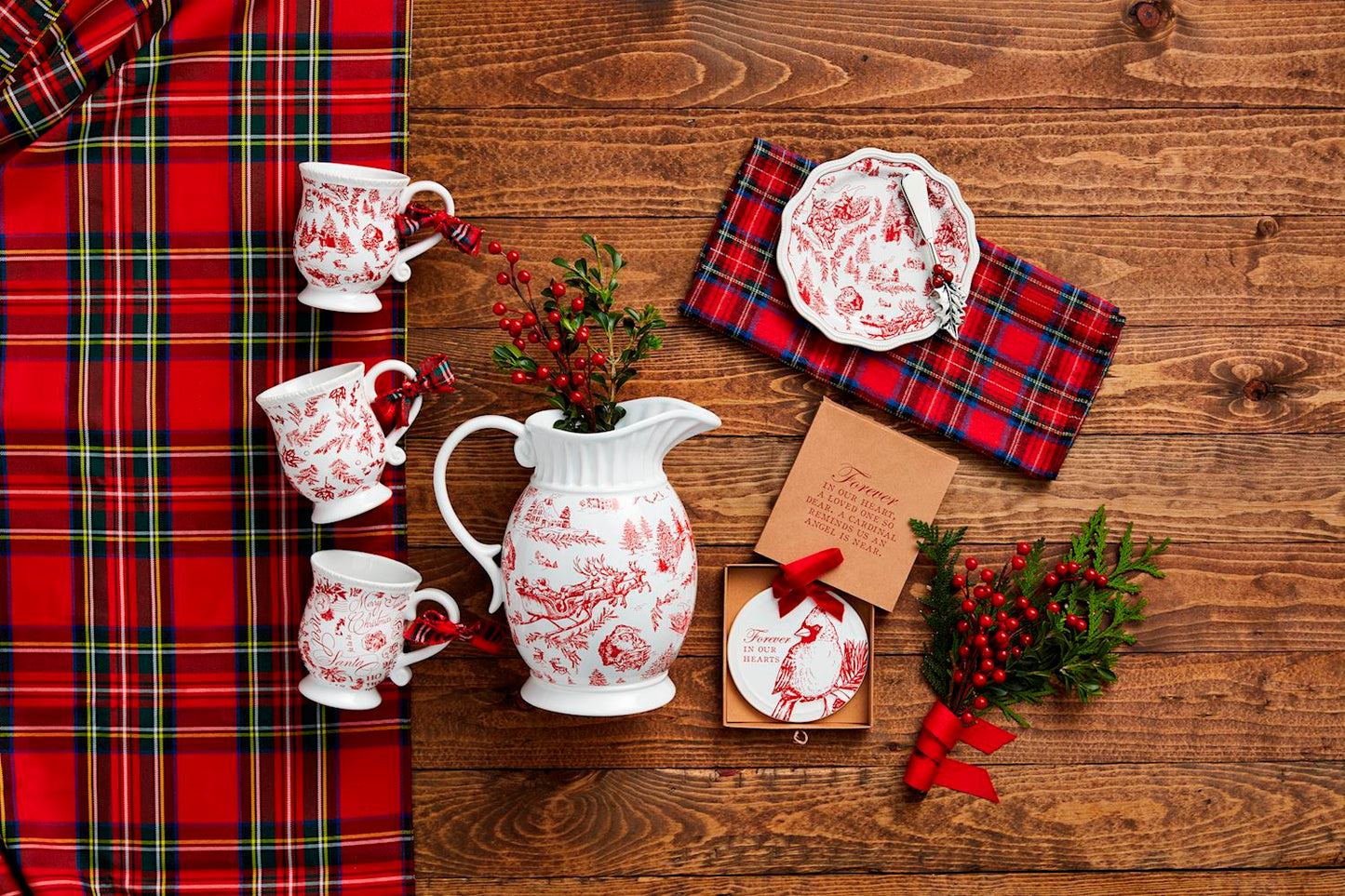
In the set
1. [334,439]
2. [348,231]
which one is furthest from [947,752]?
[348,231]

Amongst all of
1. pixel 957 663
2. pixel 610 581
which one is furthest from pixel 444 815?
pixel 957 663

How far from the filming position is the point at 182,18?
111cm

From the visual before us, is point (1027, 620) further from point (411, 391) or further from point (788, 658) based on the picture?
point (411, 391)

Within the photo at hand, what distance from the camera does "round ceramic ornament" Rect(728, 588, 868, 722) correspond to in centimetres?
115

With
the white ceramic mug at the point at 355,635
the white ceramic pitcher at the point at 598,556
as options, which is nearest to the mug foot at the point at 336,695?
the white ceramic mug at the point at 355,635

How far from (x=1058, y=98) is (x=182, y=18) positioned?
1.15 meters

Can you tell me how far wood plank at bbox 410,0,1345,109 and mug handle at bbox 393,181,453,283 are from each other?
0.50 ft

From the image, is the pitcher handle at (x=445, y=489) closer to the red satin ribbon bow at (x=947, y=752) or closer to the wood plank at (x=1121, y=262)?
the wood plank at (x=1121, y=262)

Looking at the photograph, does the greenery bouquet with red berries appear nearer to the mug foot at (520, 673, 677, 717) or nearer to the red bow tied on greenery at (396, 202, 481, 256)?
the red bow tied on greenery at (396, 202, 481, 256)

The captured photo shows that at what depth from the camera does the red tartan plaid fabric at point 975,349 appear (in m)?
1.14

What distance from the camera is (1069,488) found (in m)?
1.17

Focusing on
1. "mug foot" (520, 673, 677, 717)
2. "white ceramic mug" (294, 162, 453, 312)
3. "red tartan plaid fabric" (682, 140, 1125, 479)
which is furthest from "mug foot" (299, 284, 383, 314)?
"mug foot" (520, 673, 677, 717)

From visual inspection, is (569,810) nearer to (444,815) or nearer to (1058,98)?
(444,815)

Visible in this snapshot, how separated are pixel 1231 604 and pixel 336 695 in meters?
1.18
